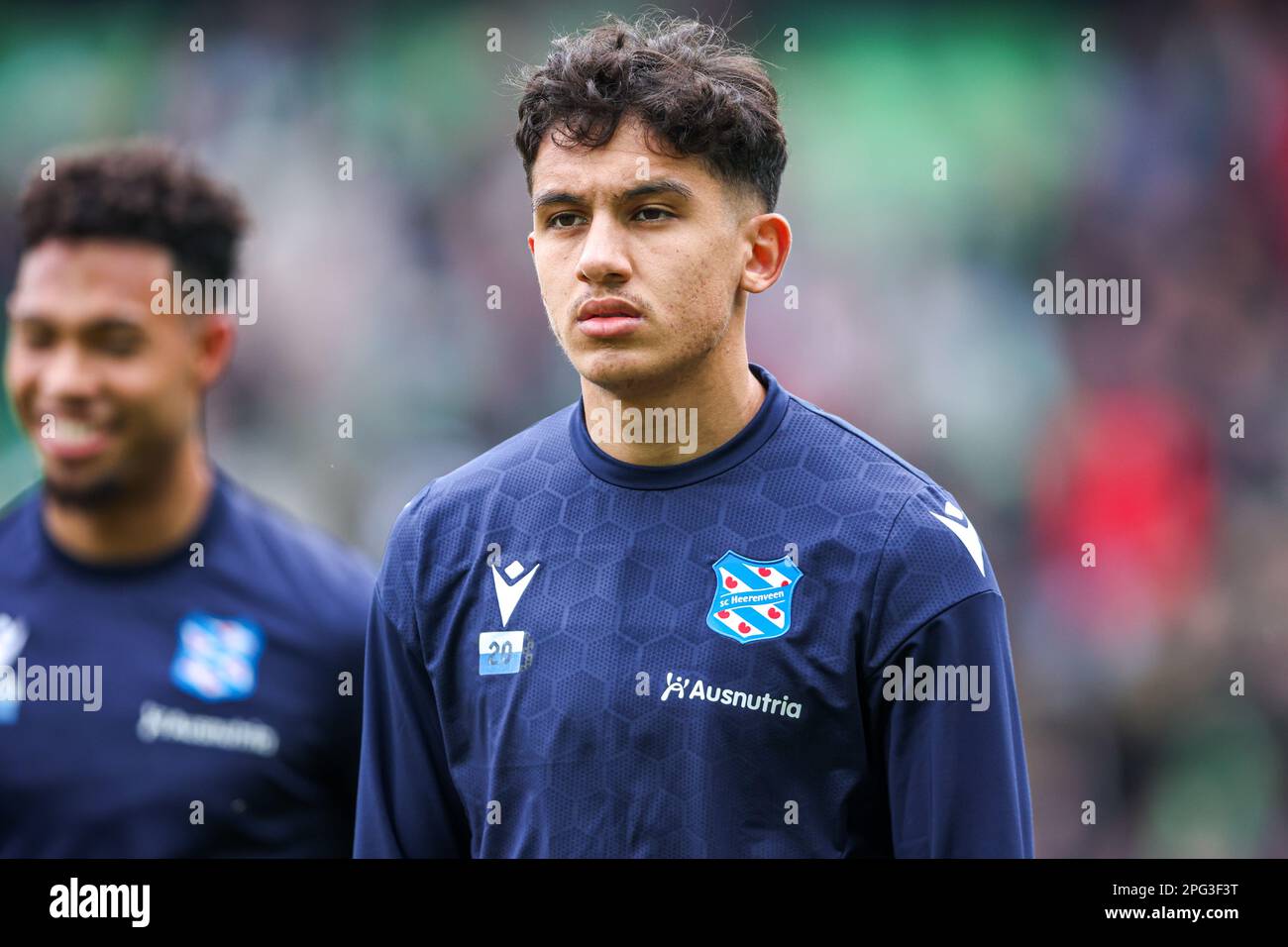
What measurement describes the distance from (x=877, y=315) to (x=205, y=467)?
3.28 m

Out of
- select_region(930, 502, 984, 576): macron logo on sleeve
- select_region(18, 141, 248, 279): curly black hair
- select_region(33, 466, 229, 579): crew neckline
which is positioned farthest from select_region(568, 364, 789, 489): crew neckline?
select_region(18, 141, 248, 279): curly black hair

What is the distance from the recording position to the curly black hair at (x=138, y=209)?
4.18m

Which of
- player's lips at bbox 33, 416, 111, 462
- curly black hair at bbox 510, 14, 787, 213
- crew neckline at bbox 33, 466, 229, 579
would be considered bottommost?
crew neckline at bbox 33, 466, 229, 579

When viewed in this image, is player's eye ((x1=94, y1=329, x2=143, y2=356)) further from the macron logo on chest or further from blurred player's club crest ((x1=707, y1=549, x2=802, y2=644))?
blurred player's club crest ((x1=707, y1=549, x2=802, y2=644))

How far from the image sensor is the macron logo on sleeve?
2.88 m

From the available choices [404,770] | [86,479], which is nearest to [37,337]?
[86,479]

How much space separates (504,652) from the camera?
9.70 feet

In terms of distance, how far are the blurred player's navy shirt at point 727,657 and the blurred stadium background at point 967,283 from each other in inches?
124

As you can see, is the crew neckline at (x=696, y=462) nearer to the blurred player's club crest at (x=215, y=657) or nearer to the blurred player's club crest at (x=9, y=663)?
the blurred player's club crest at (x=215, y=657)

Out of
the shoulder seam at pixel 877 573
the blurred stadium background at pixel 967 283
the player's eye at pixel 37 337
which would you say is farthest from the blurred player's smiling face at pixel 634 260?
the blurred stadium background at pixel 967 283

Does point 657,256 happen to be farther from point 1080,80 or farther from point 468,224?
point 1080,80

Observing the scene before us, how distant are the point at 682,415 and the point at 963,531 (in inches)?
24.9

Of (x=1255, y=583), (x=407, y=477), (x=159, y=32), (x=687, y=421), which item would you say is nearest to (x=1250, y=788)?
(x=1255, y=583)

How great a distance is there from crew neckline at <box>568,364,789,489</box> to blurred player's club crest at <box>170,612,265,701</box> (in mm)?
1459
